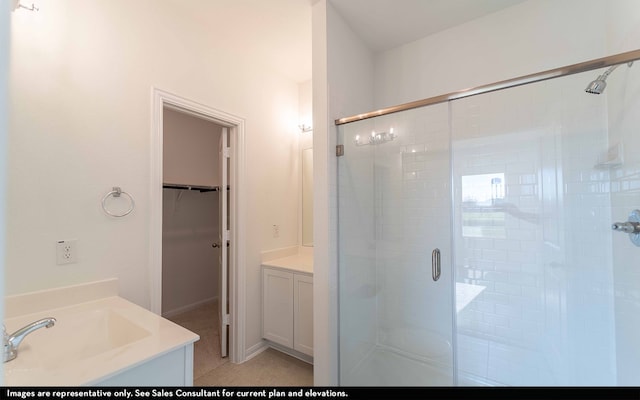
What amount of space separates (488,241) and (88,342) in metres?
2.47

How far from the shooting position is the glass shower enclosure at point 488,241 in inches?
57.8

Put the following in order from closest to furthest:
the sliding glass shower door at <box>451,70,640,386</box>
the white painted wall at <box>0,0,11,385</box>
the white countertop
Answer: the white painted wall at <box>0,0,11,385</box>
the white countertop
the sliding glass shower door at <box>451,70,640,386</box>

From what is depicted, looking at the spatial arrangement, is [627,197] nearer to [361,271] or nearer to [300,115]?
[361,271]

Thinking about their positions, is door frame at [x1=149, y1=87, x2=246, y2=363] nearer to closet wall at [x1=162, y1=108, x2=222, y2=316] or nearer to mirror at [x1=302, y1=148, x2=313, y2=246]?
mirror at [x1=302, y1=148, x2=313, y2=246]

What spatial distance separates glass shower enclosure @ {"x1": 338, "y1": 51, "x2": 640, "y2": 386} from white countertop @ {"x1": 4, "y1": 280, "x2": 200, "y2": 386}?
112cm

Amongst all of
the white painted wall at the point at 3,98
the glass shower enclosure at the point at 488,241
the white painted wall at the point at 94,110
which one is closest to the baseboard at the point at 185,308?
the white painted wall at the point at 94,110

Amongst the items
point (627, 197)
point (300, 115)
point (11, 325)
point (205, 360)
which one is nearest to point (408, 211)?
point (627, 197)

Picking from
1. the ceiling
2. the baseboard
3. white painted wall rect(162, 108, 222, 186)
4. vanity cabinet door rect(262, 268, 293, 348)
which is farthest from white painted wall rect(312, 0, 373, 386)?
the baseboard

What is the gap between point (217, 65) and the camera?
2082mm

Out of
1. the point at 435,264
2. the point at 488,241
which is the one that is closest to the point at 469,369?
the point at 435,264

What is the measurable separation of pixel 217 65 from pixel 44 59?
41.1 inches

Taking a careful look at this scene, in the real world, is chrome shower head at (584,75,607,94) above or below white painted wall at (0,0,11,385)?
above

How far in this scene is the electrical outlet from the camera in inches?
51.9
